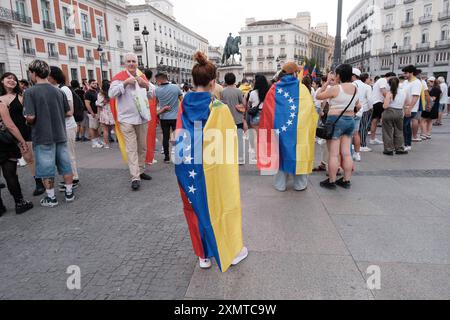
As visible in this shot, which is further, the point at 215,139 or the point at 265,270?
the point at 265,270

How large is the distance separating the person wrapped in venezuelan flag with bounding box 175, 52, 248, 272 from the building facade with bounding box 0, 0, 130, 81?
26380 mm

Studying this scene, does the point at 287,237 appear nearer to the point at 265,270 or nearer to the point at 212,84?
the point at 265,270

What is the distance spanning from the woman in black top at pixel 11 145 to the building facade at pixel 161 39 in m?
44.6

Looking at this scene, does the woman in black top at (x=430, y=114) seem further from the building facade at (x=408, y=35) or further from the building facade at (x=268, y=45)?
the building facade at (x=268, y=45)

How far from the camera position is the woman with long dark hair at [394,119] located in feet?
23.3

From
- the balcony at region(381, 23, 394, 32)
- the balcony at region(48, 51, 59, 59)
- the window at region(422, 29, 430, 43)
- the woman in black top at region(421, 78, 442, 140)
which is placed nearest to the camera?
the woman in black top at region(421, 78, 442, 140)

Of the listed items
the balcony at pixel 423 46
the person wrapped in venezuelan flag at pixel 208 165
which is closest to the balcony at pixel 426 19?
the balcony at pixel 423 46

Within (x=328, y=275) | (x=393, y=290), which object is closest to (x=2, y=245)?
(x=328, y=275)

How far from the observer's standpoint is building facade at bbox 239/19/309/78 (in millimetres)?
78125

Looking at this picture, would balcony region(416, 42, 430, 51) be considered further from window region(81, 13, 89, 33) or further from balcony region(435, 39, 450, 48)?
window region(81, 13, 89, 33)

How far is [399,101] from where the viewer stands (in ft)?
23.6

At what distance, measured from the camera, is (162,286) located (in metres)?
2.62

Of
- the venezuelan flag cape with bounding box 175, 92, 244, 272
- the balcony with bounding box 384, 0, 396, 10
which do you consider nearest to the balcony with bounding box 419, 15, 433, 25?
the balcony with bounding box 384, 0, 396, 10
